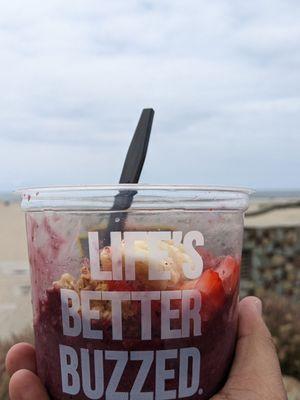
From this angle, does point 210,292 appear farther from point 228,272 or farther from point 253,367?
point 253,367

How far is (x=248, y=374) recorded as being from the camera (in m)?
1.33

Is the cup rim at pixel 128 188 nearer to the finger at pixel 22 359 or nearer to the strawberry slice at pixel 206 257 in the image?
the strawberry slice at pixel 206 257

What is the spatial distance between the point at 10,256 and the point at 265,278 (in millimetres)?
7834

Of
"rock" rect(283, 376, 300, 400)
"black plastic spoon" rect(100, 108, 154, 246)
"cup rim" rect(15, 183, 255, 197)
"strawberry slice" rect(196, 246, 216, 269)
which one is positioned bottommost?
"rock" rect(283, 376, 300, 400)

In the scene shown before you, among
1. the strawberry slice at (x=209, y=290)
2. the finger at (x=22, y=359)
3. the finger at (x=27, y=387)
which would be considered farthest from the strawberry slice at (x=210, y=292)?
the finger at (x=22, y=359)

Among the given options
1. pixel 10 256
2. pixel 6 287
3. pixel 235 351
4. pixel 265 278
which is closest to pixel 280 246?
pixel 265 278

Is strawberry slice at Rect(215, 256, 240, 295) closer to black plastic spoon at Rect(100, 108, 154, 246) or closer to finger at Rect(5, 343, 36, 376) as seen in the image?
black plastic spoon at Rect(100, 108, 154, 246)

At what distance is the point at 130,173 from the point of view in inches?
50.4

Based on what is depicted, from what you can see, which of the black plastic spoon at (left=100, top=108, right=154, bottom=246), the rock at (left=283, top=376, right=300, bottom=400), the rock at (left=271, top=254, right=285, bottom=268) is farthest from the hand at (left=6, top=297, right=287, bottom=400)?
the rock at (left=271, top=254, right=285, bottom=268)

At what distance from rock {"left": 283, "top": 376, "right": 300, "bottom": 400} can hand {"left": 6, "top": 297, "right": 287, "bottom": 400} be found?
8.04ft

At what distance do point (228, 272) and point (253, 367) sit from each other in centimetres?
23

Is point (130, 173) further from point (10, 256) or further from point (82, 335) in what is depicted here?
point (10, 256)

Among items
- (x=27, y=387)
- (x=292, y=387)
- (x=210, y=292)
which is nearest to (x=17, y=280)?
(x=292, y=387)

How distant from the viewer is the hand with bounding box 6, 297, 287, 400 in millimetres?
1303
